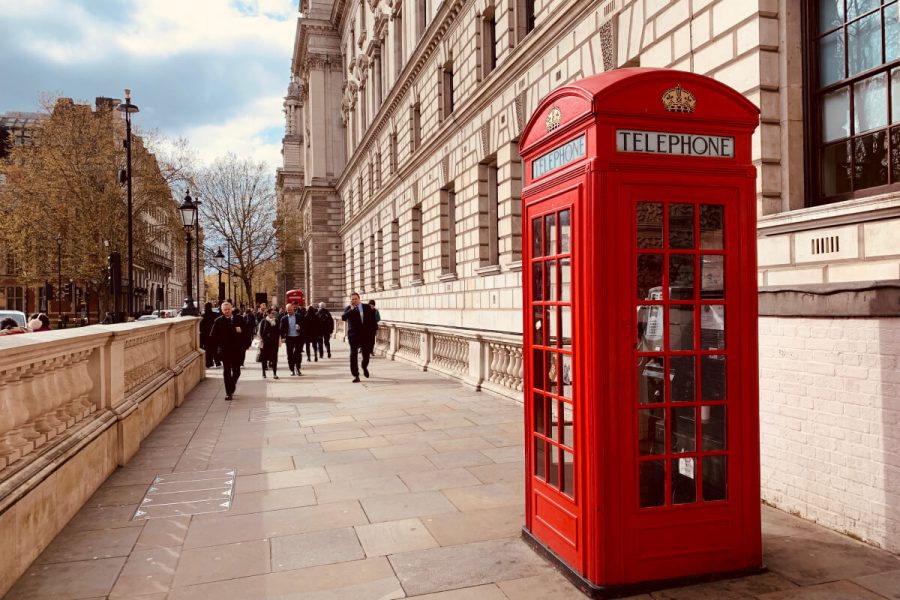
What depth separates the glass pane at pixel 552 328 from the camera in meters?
4.15

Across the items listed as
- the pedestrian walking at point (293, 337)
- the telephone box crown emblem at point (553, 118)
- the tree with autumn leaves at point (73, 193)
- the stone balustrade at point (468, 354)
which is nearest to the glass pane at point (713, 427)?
the telephone box crown emblem at point (553, 118)

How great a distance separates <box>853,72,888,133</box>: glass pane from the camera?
5.77 m

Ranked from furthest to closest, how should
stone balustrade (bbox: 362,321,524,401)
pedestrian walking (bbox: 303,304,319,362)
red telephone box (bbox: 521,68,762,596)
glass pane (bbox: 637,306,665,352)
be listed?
1. pedestrian walking (bbox: 303,304,319,362)
2. stone balustrade (bbox: 362,321,524,401)
3. glass pane (bbox: 637,306,665,352)
4. red telephone box (bbox: 521,68,762,596)

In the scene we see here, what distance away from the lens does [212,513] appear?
550cm

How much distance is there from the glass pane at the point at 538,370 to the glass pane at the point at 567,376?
0.78ft

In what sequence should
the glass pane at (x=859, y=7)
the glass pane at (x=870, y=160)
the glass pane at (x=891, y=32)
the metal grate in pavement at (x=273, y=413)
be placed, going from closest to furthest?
the glass pane at (x=891, y=32) → the glass pane at (x=870, y=160) → the glass pane at (x=859, y=7) → the metal grate in pavement at (x=273, y=413)

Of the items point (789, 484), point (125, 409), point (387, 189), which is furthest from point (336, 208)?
point (789, 484)

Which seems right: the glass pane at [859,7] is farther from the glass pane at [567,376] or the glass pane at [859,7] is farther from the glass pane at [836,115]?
the glass pane at [567,376]

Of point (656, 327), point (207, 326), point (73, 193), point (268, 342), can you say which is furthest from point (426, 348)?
point (73, 193)

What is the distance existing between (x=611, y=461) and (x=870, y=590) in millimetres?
1629

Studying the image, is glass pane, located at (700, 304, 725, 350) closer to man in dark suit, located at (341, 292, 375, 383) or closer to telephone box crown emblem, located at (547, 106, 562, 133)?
telephone box crown emblem, located at (547, 106, 562, 133)

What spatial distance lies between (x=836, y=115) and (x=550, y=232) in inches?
152

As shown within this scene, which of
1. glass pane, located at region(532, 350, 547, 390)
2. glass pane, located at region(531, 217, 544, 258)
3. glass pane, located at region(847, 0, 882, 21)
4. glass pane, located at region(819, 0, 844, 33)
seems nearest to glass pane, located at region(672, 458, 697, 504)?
glass pane, located at region(532, 350, 547, 390)

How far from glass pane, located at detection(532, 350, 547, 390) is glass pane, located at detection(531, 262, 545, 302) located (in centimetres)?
36
